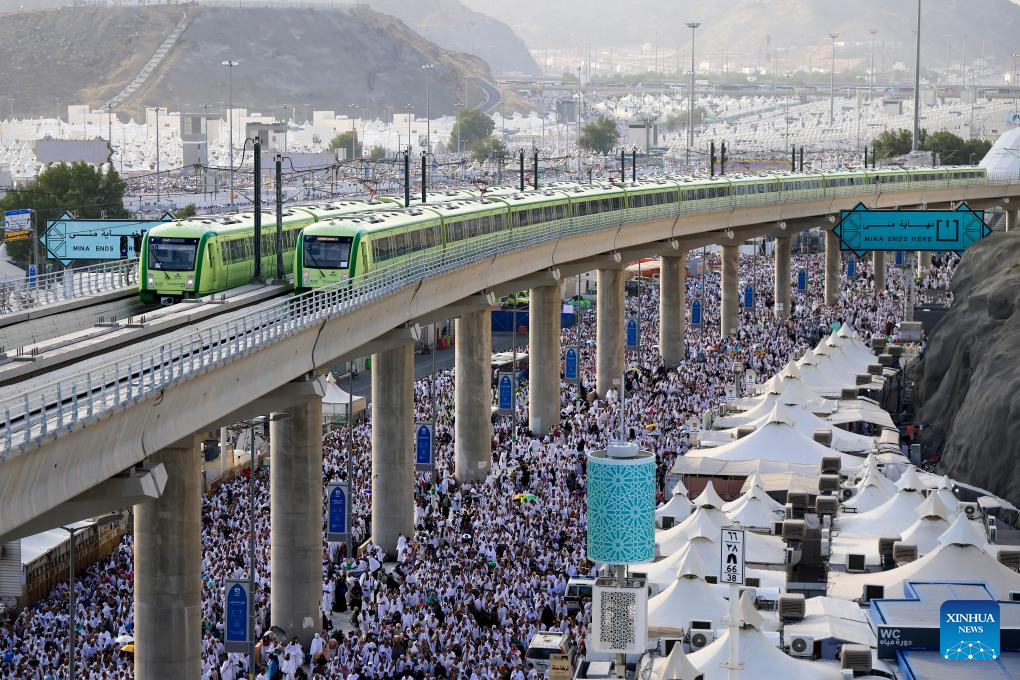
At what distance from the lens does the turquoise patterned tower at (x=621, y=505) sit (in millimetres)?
28750

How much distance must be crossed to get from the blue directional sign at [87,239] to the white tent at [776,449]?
23.3m

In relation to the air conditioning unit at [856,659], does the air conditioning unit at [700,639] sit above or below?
below

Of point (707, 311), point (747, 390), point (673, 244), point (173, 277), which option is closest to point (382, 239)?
point (173, 277)

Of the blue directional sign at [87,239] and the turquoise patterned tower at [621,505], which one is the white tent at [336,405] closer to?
the blue directional sign at [87,239]

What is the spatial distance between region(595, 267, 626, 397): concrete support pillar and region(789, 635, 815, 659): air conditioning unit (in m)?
46.4

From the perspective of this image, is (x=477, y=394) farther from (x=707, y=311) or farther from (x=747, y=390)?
(x=707, y=311)

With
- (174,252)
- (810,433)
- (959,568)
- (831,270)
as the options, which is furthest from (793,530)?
(831,270)

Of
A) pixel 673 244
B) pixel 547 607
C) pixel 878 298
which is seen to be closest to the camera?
pixel 547 607

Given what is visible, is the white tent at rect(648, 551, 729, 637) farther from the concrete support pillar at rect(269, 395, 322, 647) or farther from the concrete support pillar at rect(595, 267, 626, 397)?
the concrete support pillar at rect(595, 267, 626, 397)

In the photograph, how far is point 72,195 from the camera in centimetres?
10212

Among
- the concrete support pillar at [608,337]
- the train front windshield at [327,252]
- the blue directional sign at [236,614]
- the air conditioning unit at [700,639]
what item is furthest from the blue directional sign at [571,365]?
the air conditioning unit at [700,639]

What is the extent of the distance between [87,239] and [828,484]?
30246 mm

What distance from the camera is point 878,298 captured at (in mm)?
104562

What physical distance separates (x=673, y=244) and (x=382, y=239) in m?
41.7
